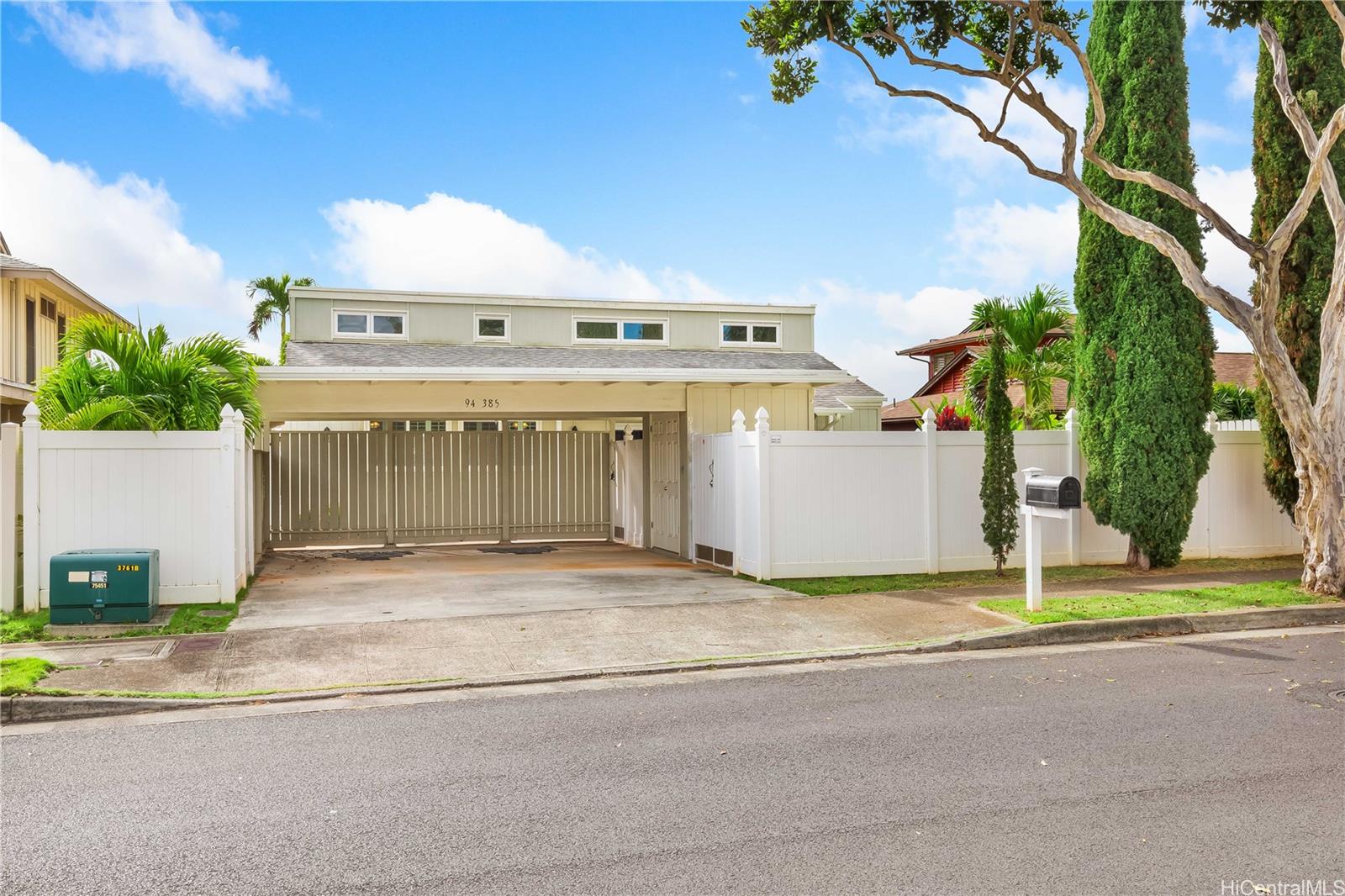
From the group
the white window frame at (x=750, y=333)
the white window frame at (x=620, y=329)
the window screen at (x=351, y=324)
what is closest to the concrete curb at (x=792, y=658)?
the white window frame at (x=750, y=333)

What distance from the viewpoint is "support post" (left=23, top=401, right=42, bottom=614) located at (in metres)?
10.5

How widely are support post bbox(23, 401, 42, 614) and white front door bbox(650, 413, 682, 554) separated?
9.35 m

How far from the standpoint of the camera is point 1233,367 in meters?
31.1

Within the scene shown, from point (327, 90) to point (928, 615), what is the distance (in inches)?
498

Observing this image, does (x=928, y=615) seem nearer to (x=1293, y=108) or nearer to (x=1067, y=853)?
(x=1067, y=853)

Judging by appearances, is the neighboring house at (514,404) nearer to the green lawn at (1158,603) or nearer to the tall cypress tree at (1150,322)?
the tall cypress tree at (1150,322)

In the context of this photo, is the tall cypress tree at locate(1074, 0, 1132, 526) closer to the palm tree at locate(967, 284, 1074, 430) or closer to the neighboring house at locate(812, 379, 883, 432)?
the palm tree at locate(967, 284, 1074, 430)

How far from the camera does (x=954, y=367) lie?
38.0 m

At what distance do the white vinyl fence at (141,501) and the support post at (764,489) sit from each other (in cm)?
643

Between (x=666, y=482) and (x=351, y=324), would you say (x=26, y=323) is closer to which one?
(x=351, y=324)

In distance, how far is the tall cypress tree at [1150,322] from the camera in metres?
13.6

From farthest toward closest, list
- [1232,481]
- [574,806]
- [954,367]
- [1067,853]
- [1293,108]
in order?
[954,367], [1232,481], [1293,108], [574,806], [1067,853]

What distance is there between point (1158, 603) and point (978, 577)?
2.70 m

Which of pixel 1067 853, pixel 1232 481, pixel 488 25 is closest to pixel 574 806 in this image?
pixel 1067 853
